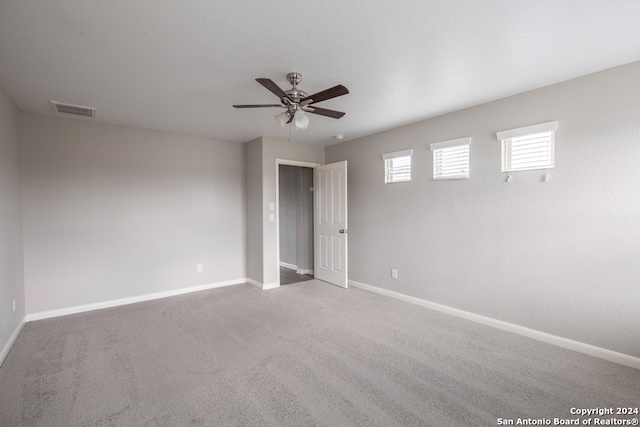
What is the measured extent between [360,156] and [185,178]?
9.30 feet

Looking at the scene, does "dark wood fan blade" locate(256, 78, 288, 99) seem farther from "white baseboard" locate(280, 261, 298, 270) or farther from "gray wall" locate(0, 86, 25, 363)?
"white baseboard" locate(280, 261, 298, 270)

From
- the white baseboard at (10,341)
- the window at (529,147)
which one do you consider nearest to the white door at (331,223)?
the window at (529,147)

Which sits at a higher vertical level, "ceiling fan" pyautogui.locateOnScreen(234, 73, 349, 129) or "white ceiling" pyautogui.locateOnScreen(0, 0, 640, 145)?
"white ceiling" pyautogui.locateOnScreen(0, 0, 640, 145)

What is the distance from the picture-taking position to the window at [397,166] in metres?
4.16

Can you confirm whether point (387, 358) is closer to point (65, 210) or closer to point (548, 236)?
point (548, 236)

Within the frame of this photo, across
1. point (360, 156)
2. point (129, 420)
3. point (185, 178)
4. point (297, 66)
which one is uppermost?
point (297, 66)

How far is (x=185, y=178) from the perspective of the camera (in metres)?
4.66

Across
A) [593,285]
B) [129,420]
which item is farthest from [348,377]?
[593,285]

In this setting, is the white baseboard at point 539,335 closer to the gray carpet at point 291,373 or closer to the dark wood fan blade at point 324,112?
the gray carpet at point 291,373

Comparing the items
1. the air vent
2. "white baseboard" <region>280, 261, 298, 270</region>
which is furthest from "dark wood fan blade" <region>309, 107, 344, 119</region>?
"white baseboard" <region>280, 261, 298, 270</region>

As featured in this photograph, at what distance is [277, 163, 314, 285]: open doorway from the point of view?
6.01 meters

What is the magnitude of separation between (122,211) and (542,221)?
5.11 meters

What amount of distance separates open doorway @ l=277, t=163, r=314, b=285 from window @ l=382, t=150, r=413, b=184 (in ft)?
6.49

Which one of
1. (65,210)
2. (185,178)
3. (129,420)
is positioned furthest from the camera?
(185,178)
